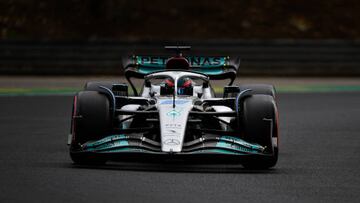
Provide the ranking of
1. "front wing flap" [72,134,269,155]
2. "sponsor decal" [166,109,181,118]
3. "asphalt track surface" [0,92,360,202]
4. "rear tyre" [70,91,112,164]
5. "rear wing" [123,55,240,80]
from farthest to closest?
"rear wing" [123,55,240,80]
"rear tyre" [70,91,112,164]
"sponsor decal" [166,109,181,118]
"front wing flap" [72,134,269,155]
"asphalt track surface" [0,92,360,202]

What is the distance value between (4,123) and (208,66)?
475cm

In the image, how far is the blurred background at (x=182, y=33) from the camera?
2989 centimetres

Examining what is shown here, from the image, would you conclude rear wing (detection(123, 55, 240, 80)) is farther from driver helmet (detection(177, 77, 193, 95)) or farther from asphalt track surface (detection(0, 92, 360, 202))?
asphalt track surface (detection(0, 92, 360, 202))

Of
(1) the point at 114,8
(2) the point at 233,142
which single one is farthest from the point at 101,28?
(2) the point at 233,142

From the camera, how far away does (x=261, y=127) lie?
1155 cm

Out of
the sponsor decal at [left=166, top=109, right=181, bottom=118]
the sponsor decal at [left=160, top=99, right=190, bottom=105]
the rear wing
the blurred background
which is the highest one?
the blurred background

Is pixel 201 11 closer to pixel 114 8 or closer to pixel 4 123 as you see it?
pixel 114 8

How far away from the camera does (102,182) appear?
10117mm

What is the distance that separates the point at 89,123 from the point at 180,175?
1311mm

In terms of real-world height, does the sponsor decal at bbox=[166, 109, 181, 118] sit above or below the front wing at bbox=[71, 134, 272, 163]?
above

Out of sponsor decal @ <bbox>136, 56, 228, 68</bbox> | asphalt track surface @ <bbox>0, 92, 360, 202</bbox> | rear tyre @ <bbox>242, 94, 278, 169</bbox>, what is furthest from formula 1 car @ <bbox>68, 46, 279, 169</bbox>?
sponsor decal @ <bbox>136, 56, 228, 68</bbox>

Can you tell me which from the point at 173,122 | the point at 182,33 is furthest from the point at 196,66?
the point at 182,33

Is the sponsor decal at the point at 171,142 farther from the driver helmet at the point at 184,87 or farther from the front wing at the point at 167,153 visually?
the driver helmet at the point at 184,87

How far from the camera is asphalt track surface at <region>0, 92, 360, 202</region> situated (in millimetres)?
9266
